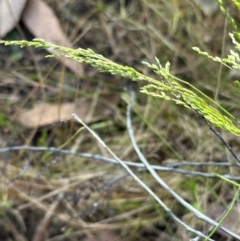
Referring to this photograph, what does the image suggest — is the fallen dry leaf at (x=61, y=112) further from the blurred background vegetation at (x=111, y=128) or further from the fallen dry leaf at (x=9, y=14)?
the fallen dry leaf at (x=9, y=14)

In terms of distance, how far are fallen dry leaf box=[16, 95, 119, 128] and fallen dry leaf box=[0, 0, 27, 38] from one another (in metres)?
A: 0.23

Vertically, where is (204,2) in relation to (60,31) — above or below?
above

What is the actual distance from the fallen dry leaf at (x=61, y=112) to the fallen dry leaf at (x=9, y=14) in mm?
234

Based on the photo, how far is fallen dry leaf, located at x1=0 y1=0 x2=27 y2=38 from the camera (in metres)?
1.53

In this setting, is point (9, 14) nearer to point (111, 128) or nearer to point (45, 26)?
point (45, 26)

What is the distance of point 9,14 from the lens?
5.07ft

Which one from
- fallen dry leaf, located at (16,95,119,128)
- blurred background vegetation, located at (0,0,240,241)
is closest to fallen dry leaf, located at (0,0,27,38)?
blurred background vegetation, located at (0,0,240,241)

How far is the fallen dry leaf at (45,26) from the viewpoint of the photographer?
161cm

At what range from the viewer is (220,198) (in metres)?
1.36

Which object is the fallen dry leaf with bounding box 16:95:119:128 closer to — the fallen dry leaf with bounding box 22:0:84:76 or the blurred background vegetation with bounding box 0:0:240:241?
the blurred background vegetation with bounding box 0:0:240:241

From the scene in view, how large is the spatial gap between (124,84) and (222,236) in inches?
20.6

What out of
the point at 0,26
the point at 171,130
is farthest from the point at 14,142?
the point at 171,130

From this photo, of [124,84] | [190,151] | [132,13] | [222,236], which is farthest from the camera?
[132,13]

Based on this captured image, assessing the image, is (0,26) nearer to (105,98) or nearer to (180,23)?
(105,98)
